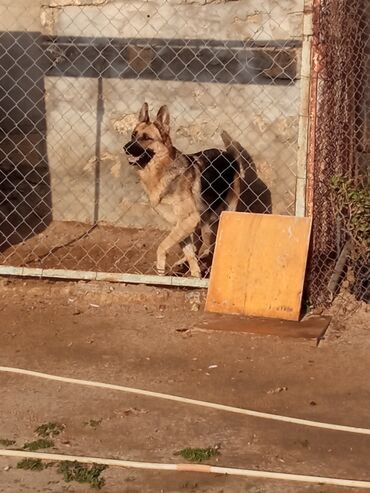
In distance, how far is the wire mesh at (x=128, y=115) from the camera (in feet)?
25.1

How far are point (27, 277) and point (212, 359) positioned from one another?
180 centimetres

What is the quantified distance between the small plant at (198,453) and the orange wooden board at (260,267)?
1956mm

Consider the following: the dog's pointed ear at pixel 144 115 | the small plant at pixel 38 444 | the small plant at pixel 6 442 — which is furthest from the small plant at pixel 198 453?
the dog's pointed ear at pixel 144 115

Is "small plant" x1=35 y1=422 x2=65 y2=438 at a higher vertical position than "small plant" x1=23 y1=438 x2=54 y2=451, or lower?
higher

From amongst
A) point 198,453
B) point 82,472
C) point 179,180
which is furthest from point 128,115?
point 82,472

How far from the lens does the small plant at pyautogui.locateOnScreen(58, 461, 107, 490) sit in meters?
4.02

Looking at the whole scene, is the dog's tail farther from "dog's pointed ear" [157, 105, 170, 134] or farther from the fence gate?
"dog's pointed ear" [157, 105, 170, 134]

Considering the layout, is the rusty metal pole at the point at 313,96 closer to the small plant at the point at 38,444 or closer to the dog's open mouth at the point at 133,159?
the dog's open mouth at the point at 133,159

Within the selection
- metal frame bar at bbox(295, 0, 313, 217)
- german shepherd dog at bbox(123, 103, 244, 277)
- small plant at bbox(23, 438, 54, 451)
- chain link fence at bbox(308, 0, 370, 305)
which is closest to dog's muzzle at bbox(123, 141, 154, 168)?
german shepherd dog at bbox(123, 103, 244, 277)

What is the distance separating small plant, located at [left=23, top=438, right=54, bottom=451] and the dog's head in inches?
134

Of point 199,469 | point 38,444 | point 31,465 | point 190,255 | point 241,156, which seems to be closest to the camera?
point 199,469

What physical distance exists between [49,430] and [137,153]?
3279mm

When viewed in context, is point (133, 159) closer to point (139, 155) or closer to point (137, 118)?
point (139, 155)

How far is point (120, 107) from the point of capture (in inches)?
318
